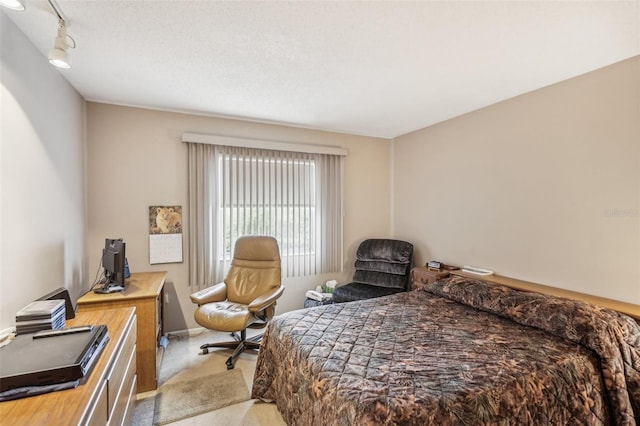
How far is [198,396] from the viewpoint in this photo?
2281 millimetres

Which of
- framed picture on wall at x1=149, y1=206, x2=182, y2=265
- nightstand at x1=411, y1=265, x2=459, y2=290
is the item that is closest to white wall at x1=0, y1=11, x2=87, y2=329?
framed picture on wall at x1=149, y1=206, x2=182, y2=265

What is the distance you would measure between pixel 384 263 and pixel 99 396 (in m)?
3.39

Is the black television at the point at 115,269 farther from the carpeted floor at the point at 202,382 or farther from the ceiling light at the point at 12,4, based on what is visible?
the ceiling light at the point at 12,4

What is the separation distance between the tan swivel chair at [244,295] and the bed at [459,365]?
581 mm

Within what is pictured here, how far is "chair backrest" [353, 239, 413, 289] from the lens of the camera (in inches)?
153

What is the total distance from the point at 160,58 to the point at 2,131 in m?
1.08

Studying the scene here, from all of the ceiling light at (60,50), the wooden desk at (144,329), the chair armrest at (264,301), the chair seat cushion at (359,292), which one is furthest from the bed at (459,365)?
the ceiling light at (60,50)

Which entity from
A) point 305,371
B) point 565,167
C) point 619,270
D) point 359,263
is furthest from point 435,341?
point 359,263

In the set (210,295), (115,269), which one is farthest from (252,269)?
(115,269)

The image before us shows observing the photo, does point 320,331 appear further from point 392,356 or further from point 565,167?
point 565,167

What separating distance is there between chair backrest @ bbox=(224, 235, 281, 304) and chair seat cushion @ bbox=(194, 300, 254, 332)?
354 mm

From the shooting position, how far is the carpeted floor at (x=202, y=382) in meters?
2.04

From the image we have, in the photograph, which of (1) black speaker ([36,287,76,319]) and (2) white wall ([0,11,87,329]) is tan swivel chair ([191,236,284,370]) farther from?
(2) white wall ([0,11,87,329])

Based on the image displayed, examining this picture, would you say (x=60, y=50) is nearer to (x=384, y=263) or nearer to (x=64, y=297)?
(x=64, y=297)
